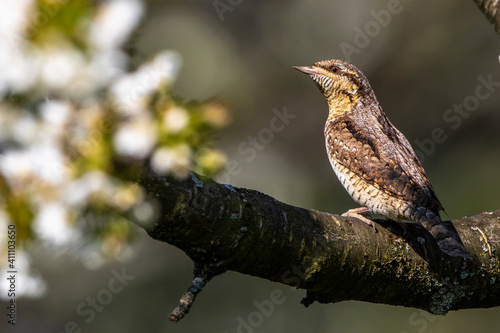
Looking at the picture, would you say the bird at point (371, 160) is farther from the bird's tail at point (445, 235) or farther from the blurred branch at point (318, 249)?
the blurred branch at point (318, 249)

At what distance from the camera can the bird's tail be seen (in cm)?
265

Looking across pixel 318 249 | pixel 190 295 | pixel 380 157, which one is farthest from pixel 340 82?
pixel 190 295

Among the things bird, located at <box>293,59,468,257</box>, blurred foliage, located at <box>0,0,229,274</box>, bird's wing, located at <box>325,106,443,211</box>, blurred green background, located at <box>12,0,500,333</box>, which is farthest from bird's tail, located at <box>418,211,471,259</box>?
blurred green background, located at <box>12,0,500,333</box>

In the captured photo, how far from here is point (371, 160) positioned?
339 centimetres

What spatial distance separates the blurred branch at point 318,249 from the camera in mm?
1764

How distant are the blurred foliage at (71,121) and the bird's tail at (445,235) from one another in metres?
1.88

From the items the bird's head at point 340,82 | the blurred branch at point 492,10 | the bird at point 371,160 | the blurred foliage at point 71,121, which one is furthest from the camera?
the bird's head at point 340,82

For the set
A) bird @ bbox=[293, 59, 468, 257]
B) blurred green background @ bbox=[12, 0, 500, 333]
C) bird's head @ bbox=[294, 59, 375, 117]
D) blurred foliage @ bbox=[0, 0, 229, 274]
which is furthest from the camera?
blurred green background @ bbox=[12, 0, 500, 333]

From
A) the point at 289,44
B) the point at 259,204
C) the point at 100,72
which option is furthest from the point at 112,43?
the point at 289,44

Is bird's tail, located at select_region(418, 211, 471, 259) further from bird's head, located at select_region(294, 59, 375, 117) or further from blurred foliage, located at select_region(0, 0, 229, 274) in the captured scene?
blurred foliage, located at select_region(0, 0, 229, 274)

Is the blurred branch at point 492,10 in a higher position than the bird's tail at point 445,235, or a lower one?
higher

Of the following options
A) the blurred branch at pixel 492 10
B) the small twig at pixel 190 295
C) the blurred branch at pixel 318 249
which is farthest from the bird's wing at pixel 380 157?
the small twig at pixel 190 295

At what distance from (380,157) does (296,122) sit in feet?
13.5

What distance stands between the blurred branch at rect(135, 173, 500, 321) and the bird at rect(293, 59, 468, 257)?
13cm
